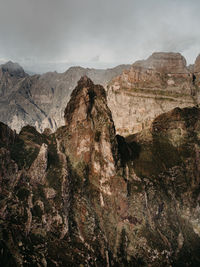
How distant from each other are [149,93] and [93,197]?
69322 millimetres

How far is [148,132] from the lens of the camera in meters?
43.2

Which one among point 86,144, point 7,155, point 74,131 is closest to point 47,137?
point 74,131

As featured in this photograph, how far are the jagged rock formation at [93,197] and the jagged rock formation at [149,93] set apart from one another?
1845 inches

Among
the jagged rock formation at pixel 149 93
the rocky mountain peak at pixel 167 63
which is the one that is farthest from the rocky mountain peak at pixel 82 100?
the rocky mountain peak at pixel 167 63

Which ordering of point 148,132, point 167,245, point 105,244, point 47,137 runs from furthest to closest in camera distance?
point 148,132
point 47,137
point 167,245
point 105,244

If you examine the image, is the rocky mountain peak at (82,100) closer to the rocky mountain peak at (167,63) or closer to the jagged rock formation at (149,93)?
the jagged rock formation at (149,93)

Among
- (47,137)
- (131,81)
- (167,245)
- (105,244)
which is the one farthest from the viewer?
(131,81)

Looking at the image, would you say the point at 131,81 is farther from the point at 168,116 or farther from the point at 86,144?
the point at 86,144

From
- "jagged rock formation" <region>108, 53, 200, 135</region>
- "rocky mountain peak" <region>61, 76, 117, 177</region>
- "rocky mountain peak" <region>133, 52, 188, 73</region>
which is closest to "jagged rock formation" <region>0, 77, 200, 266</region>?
"rocky mountain peak" <region>61, 76, 117, 177</region>

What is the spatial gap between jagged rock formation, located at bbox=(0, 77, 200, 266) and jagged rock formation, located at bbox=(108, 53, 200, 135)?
4686cm

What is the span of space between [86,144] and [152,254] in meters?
19.9

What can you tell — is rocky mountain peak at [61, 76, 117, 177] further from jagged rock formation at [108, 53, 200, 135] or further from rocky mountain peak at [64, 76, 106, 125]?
jagged rock formation at [108, 53, 200, 135]

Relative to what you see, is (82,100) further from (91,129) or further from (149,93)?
(149,93)

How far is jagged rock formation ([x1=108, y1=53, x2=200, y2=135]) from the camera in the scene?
8350 centimetres
